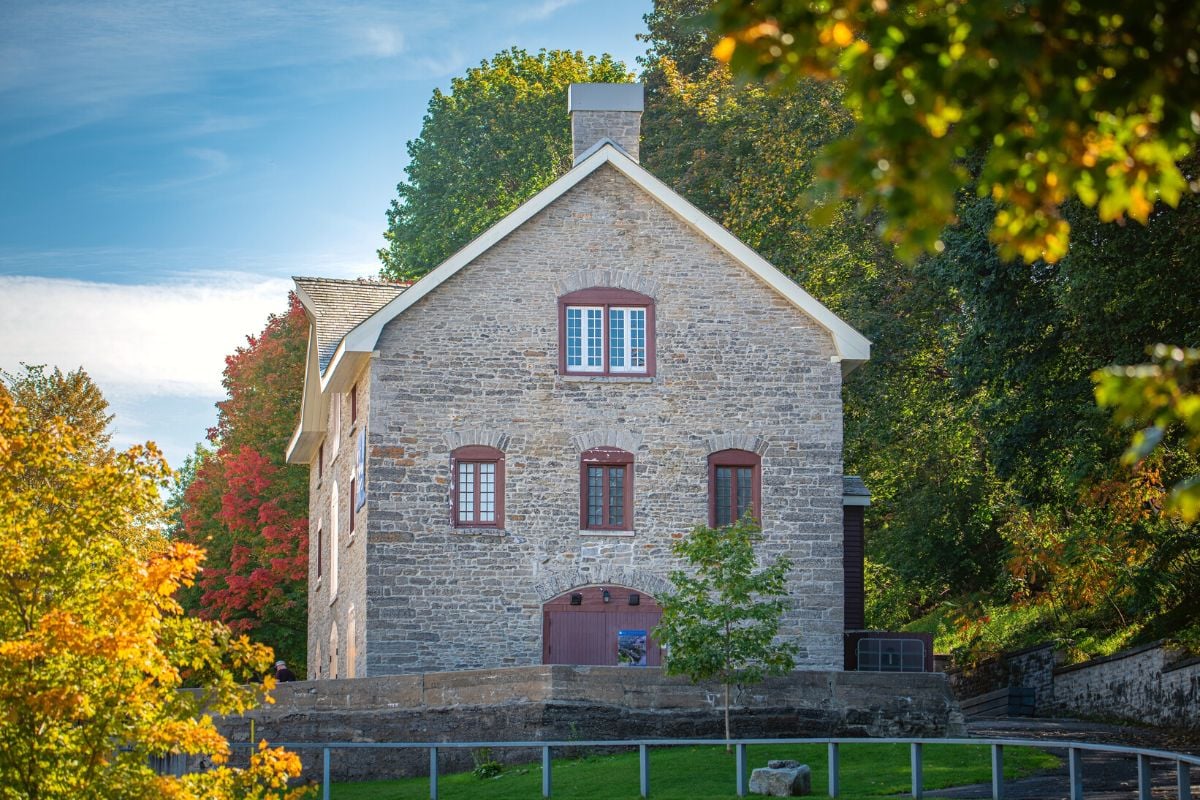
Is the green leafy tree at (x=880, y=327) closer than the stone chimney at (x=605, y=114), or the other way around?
the stone chimney at (x=605, y=114)

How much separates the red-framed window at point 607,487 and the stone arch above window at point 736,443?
1387mm

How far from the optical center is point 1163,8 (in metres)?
6.68

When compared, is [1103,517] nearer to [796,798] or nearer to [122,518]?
[796,798]

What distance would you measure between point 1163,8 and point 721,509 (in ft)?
78.6

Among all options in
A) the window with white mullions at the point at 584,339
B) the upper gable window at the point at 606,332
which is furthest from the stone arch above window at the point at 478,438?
the window with white mullions at the point at 584,339

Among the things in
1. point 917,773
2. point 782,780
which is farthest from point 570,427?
point 917,773

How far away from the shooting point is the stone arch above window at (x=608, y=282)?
30.2 meters

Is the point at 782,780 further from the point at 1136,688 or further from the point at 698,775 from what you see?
the point at 1136,688

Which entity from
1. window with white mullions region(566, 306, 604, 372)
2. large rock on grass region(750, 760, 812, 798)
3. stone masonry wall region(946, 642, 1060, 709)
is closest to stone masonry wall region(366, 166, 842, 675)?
window with white mullions region(566, 306, 604, 372)

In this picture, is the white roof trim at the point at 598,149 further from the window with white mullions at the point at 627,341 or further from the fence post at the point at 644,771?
the fence post at the point at 644,771

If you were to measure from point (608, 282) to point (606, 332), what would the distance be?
2.84 feet

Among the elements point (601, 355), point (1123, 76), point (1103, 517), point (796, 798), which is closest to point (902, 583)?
point (1103, 517)

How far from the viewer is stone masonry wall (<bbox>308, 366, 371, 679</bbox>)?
99.5ft

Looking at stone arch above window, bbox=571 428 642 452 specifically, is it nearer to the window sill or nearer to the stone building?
the stone building
